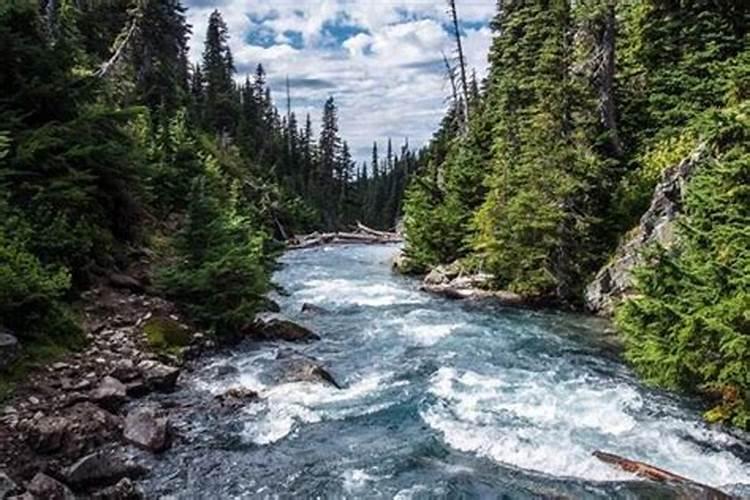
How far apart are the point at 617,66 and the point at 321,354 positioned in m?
18.9

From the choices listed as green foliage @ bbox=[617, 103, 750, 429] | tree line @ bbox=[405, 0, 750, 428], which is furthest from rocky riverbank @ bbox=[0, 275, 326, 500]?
tree line @ bbox=[405, 0, 750, 428]

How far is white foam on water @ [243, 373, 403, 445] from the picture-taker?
35.8ft

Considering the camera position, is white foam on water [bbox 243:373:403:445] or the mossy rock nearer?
white foam on water [bbox 243:373:403:445]

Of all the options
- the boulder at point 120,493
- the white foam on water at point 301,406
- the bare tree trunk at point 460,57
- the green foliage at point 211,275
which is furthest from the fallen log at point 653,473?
the bare tree trunk at point 460,57

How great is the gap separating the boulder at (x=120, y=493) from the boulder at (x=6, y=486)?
868mm

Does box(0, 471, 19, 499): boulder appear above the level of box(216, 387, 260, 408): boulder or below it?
above

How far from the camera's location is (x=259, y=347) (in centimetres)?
1592

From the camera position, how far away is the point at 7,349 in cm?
1046

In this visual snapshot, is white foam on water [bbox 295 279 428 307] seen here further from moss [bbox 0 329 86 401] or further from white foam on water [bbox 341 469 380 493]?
white foam on water [bbox 341 469 380 493]

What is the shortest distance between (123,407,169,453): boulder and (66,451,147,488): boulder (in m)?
0.64

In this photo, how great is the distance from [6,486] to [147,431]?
2.37 metres

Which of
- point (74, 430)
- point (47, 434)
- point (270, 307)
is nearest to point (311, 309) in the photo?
point (270, 307)

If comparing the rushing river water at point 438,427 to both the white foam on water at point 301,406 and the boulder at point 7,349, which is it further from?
the boulder at point 7,349

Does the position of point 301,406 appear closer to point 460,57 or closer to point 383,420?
point 383,420
